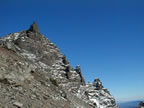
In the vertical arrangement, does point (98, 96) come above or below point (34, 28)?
below

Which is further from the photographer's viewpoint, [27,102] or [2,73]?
[2,73]

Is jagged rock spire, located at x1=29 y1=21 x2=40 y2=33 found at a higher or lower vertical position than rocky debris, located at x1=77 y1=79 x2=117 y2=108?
higher

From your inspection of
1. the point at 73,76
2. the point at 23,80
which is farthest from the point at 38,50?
the point at 23,80

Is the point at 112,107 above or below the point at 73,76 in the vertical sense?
below

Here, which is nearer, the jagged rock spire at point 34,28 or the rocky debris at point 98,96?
the rocky debris at point 98,96

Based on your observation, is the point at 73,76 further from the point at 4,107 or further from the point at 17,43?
the point at 4,107

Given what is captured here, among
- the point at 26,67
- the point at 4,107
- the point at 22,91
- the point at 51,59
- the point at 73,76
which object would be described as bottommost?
the point at 4,107

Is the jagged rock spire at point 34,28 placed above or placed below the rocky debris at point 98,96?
above

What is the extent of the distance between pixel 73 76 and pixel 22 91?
51.4 m

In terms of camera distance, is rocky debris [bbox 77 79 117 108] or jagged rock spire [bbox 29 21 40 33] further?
jagged rock spire [bbox 29 21 40 33]

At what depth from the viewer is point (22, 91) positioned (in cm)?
1634

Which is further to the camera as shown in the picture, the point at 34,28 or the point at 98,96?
the point at 34,28

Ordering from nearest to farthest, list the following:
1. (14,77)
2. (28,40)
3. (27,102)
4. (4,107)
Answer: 1. (4,107)
2. (27,102)
3. (14,77)
4. (28,40)

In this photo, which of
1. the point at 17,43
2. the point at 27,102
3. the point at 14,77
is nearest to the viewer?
the point at 27,102
